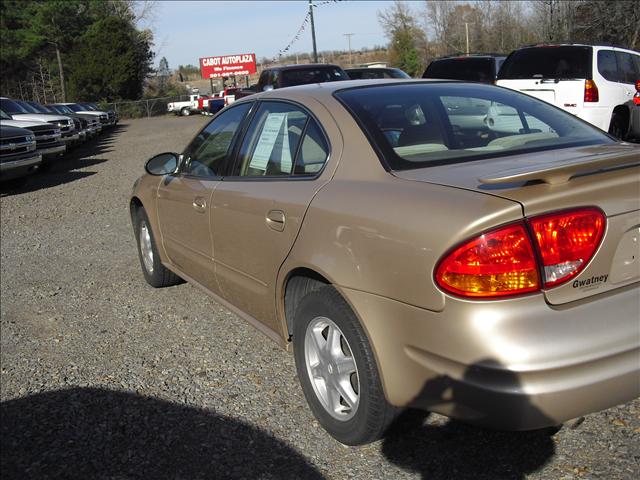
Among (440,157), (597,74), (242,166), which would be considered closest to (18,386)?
(242,166)

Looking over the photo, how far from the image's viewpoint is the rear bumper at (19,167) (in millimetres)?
12867

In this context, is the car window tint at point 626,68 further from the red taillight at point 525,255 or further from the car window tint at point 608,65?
the red taillight at point 525,255

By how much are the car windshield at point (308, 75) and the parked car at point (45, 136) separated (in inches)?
241

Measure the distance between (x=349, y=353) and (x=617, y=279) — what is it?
44.3 inches

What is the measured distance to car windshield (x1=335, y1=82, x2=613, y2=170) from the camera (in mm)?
3020

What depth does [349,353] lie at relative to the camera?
2879 mm

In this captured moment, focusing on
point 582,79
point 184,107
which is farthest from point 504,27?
point 582,79

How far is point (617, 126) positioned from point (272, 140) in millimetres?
8523

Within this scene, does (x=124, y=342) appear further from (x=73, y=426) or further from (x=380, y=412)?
(x=380, y=412)

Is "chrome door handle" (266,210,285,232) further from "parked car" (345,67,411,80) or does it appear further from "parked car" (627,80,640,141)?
"parked car" (345,67,411,80)

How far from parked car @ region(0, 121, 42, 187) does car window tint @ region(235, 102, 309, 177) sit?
415 inches

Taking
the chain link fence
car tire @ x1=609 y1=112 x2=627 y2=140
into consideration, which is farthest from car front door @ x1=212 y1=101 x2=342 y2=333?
the chain link fence

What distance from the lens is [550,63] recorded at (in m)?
10.3

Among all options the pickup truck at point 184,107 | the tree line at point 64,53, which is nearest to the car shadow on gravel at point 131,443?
the pickup truck at point 184,107
